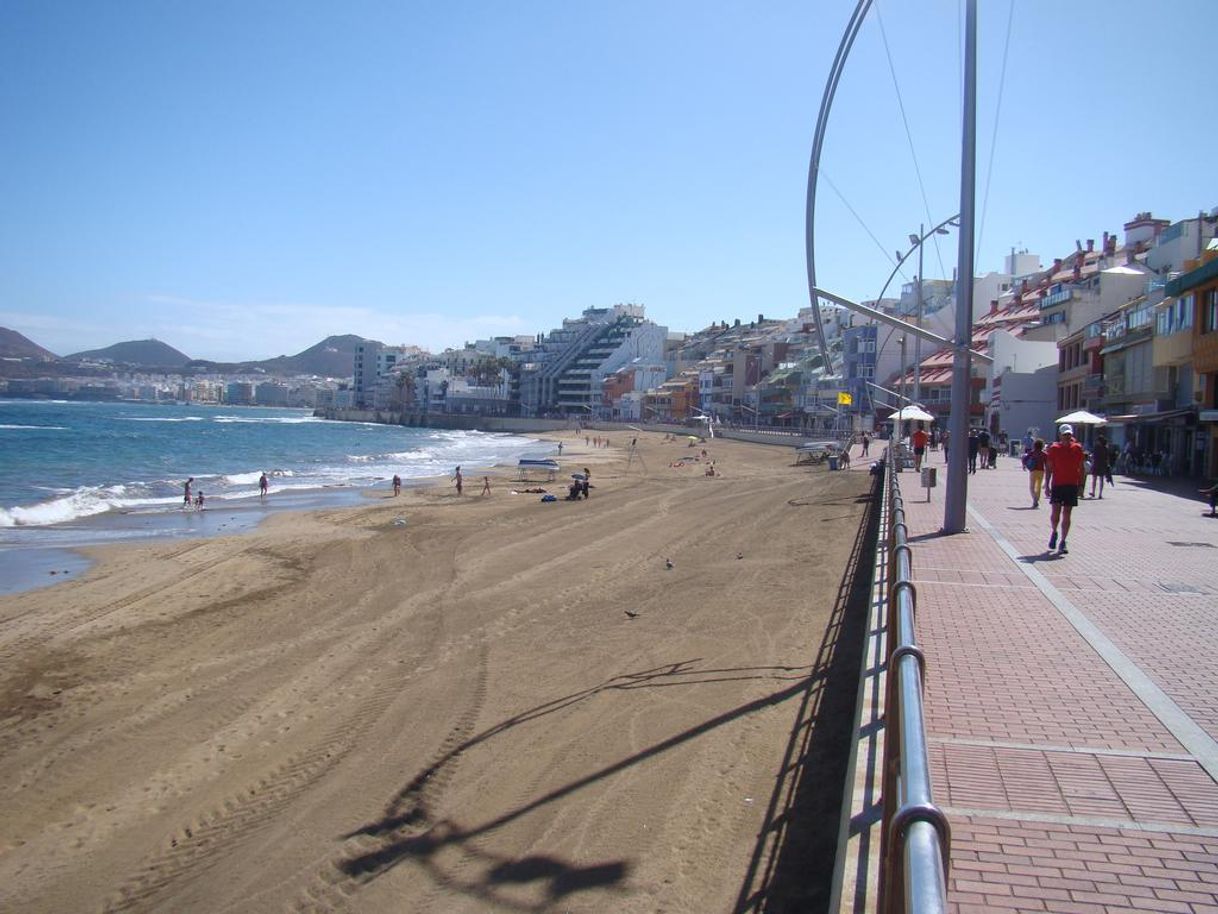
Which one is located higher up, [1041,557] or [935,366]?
[935,366]

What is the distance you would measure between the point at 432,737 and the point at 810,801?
361cm

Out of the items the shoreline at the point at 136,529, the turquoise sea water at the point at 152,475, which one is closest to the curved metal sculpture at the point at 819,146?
the shoreline at the point at 136,529

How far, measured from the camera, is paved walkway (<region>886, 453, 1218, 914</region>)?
3.40 meters

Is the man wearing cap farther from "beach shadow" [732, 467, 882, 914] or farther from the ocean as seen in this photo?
the ocean

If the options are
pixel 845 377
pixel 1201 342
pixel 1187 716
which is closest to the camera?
pixel 1187 716

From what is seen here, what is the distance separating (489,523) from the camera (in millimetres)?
26016

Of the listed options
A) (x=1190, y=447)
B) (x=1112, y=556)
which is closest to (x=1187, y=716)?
(x=1112, y=556)

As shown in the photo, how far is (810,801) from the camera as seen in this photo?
20.9 ft

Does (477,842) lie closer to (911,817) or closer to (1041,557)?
(911,817)

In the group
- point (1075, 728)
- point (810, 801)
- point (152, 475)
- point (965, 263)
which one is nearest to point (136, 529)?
point (152, 475)

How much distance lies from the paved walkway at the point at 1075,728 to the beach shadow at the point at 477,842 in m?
2.16

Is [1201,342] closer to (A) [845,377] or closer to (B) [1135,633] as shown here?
(B) [1135,633]

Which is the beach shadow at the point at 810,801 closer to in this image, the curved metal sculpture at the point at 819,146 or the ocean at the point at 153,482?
the curved metal sculpture at the point at 819,146

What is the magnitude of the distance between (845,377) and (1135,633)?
245ft
